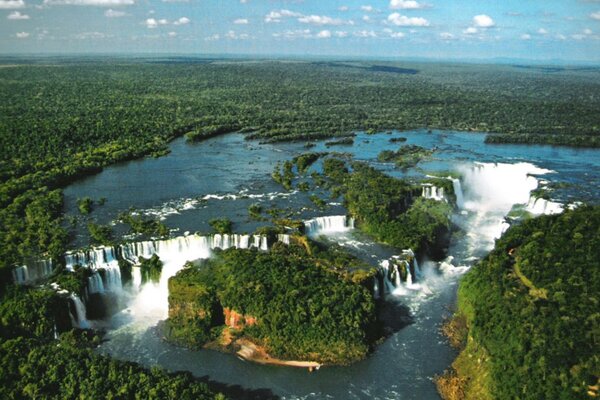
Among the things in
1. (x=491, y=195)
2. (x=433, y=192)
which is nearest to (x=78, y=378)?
(x=433, y=192)

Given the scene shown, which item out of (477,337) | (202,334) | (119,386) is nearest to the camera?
(119,386)

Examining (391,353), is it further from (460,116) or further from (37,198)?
(460,116)

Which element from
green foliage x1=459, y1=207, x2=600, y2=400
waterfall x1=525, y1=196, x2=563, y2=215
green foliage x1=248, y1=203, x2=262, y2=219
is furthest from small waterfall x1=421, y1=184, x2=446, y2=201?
green foliage x1=248, y1=203, x2=262, y2=219

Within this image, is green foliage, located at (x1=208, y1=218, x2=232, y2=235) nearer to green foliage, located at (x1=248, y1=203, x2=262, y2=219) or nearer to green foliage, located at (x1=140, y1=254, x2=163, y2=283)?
green foliage, located at (x1=248, y1=203, x2=262, y2=219)

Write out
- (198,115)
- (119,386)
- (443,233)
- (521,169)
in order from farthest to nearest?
(198,115) → (521,169) → (443,233) → (119,386)

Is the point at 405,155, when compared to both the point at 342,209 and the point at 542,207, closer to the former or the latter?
the point at 542,207

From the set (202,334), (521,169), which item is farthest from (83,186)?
(521,169)

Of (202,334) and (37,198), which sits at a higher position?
(37,198)
